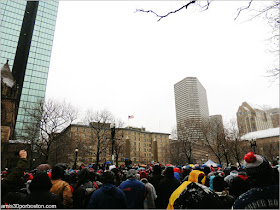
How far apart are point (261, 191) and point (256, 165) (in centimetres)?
32

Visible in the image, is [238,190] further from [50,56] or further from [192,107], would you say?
[192,107]

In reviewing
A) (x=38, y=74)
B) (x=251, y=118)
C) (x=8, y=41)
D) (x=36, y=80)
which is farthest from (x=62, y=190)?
(x=251, y=118)

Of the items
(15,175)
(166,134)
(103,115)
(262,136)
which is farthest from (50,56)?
(262,136)

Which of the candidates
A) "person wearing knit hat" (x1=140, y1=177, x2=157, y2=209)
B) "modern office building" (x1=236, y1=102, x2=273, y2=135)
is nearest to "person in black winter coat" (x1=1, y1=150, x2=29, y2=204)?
"person wearing knit hat" (x1=140, y1=177, x2=157, y2=209)

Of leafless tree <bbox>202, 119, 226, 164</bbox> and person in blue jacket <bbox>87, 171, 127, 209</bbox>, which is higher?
leafless tree <bbox>202, 119, 226, 164</bbox>

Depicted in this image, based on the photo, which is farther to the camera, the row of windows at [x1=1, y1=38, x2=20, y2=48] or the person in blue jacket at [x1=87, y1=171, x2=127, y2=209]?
the row of windows at [x1=1, y1=38, x2=20, y2=48]

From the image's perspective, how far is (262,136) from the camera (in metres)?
87.7

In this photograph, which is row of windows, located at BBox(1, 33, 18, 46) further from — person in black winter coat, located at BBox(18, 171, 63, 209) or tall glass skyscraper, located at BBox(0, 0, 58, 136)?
person in black winter coat, located at BBox(18, 171, 63, 209)

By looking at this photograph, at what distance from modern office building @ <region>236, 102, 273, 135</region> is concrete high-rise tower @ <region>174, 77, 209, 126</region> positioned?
1587 inches

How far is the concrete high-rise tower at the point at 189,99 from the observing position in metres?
177

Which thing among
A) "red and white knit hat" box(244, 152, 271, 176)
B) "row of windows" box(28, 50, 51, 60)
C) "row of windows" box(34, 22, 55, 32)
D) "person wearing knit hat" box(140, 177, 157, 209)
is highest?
"row of windows" box(34, 22, 55, 32)

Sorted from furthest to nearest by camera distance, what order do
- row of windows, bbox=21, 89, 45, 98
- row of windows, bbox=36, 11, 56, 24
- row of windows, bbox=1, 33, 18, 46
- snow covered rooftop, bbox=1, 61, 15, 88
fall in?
row of windows, bbox=36, 11, 56, 24 → row of windows, bbox=21, 89, 45, 98 → row of windows, bbox=1, 33, 18, 46 → snow covered rooftop, bbox=1, 61, 15, 88

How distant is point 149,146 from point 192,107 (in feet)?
317

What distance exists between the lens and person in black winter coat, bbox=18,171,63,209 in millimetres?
3084
